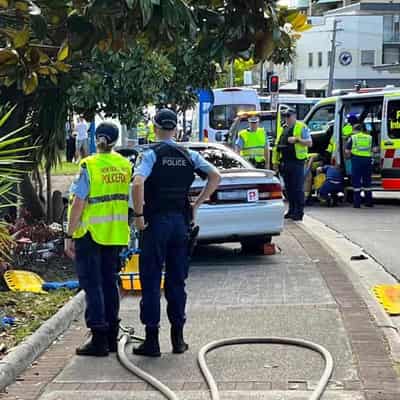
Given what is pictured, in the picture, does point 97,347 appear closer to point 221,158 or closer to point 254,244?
point 254,244

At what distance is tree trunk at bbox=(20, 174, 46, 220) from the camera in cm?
1280

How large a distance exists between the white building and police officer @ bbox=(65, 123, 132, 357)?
64.8 m

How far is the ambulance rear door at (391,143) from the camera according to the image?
18531mm

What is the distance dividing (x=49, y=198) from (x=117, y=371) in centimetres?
747

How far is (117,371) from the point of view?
665cm

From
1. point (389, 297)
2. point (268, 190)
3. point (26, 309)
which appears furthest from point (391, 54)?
point (26, 309)

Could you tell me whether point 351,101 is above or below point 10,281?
above

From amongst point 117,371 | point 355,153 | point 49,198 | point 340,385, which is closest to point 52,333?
point 117,371

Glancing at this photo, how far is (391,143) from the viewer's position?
61.0 ft

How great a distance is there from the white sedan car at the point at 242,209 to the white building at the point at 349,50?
60.2m

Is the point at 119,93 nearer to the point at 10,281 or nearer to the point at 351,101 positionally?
the point at 10,281

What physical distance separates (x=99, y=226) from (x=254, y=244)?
206 inches

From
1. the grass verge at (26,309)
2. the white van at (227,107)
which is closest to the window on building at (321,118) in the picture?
the white van at (227,107)

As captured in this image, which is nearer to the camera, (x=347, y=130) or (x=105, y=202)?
(x=105, y=202)
